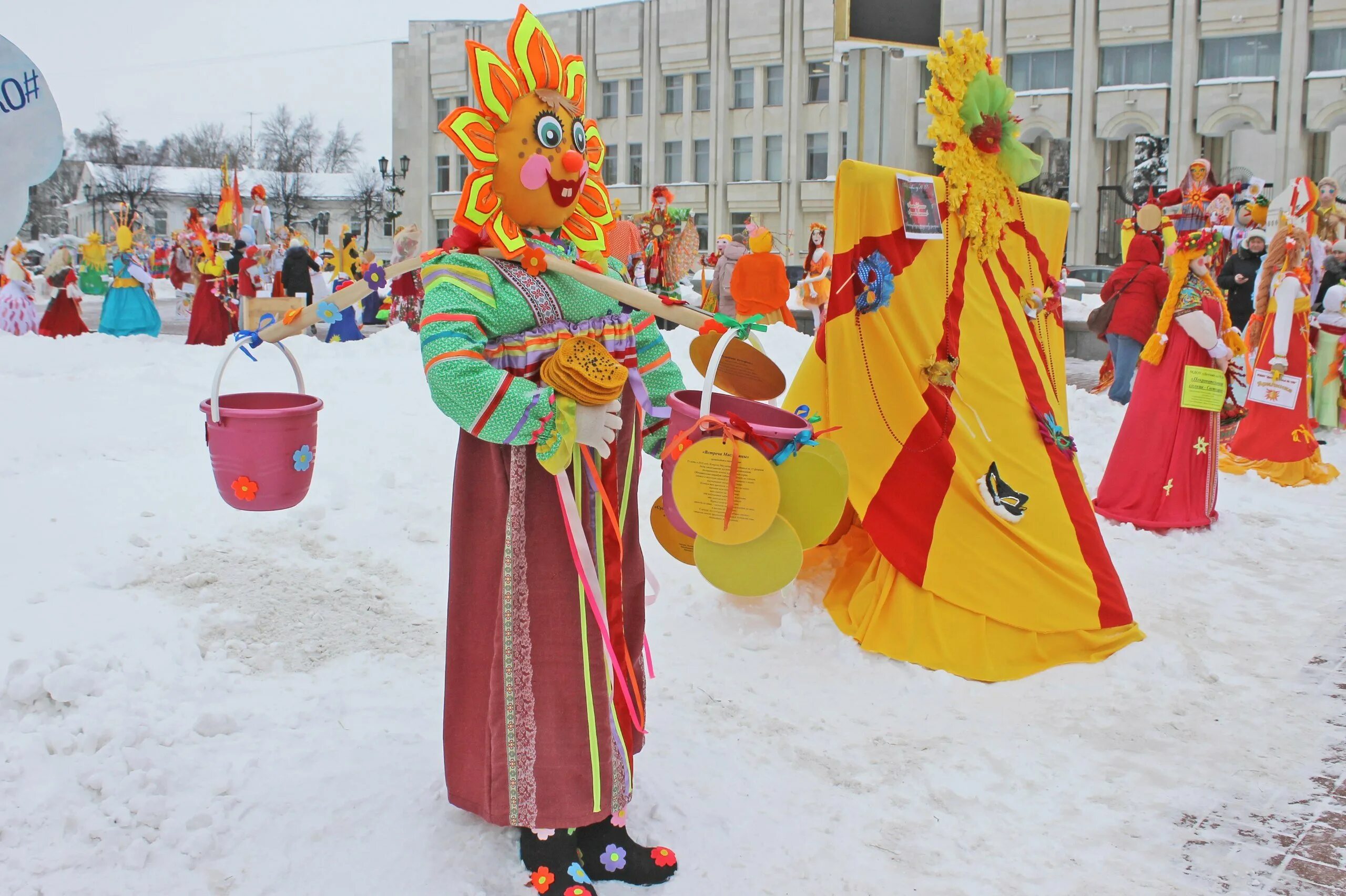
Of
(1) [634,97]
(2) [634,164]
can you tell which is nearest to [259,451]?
(2) [634,164]

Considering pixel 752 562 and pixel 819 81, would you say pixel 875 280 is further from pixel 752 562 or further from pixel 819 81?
pixel 819 81

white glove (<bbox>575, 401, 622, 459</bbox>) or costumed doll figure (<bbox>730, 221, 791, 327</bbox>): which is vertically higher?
costumed doll figure (<bbox>730, 221, 791, 327</bbox>)

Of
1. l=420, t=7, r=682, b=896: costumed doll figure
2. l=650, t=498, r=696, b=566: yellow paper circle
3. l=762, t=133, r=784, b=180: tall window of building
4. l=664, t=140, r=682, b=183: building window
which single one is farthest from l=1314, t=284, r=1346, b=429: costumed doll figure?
l=664, t=140, r=682, b=183: building window

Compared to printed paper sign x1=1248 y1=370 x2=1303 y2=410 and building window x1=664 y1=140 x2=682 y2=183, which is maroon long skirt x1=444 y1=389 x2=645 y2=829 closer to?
printed paper sign x1=1248 y1=370 x2=1303 y2=410

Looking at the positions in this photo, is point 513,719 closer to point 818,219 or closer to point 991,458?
point 991,458

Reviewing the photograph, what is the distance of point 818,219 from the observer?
38531 mm

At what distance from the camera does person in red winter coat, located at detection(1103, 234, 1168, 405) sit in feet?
31.3

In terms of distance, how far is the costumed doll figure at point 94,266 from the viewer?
16562mm

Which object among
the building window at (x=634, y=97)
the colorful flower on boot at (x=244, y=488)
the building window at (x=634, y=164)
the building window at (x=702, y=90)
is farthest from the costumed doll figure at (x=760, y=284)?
the building window at (x=634, y=97)

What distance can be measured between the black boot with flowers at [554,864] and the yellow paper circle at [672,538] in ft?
2.81

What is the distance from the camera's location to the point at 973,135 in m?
4.73

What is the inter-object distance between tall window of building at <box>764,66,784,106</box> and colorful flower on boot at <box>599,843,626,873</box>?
1551 inches

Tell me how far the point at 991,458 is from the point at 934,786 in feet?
5.24

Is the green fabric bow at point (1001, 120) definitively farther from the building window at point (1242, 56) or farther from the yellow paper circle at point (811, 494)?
the building window at point (1242, 56)
